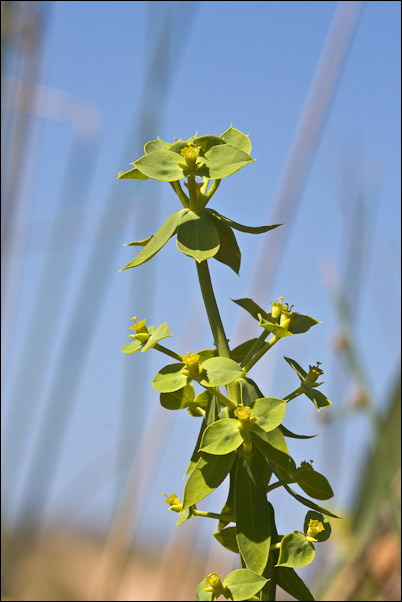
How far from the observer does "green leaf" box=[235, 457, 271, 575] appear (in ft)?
0.64

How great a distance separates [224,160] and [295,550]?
4.8 inches

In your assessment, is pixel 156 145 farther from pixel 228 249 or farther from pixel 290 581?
pixel 290 581

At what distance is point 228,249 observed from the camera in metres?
0.23

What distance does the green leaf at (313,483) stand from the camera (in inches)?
8.4

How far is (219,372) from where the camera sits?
195mm

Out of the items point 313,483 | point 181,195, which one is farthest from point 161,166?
point 313,483

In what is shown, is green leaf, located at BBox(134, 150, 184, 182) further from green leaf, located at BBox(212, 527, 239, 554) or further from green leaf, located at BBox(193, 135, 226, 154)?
green leaf, located at BBox(212, 527, 239, 554)

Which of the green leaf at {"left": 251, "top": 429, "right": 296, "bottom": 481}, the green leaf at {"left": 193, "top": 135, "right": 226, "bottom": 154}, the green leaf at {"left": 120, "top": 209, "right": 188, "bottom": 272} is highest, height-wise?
the green leaf at {"left": 193, "top": 135, "right": 226, "bottom": 154}

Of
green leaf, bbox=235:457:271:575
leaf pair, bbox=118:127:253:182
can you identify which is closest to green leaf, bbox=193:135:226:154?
leaf pair, bbox=118:127:253:182

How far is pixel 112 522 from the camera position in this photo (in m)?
0.88

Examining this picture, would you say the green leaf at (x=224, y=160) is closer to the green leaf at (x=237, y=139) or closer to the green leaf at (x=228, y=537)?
the green leaf at (x=237, y=139)

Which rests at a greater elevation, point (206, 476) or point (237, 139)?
point (237, 139)

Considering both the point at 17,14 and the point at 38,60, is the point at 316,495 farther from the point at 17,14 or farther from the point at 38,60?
the point at 38,60

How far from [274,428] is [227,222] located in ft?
0.23
